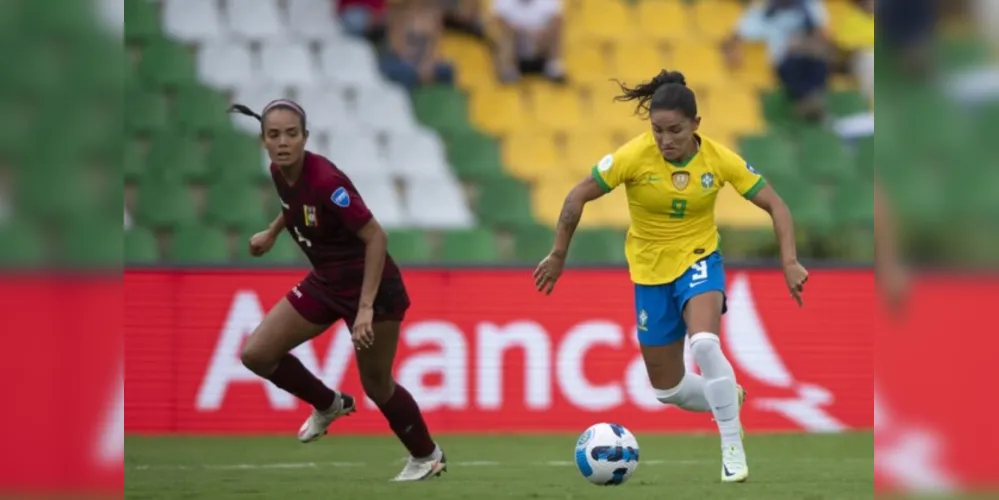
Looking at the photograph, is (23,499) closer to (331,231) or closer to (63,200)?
(63,200)

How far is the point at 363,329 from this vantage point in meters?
7.15

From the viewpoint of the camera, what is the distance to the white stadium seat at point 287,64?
15.5 m

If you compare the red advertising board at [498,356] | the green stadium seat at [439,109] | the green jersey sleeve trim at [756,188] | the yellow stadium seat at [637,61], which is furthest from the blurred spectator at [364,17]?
the green jersey sleeve trim at [756,188]

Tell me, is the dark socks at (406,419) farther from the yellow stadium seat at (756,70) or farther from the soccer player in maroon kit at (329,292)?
the yellow stadium seat at (756,70)

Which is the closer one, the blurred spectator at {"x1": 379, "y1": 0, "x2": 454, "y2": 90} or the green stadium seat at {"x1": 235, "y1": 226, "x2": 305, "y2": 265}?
the green stadium seat at {"x1": 235, "y1": 226, "x2": 305, "y2": 265}

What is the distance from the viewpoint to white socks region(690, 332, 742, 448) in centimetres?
702

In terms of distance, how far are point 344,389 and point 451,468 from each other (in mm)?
2826

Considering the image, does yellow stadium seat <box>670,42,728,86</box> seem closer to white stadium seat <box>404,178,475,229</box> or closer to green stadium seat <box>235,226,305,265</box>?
white stadium seat <box>404,178,475,229</box>

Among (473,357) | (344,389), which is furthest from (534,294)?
(344,389)

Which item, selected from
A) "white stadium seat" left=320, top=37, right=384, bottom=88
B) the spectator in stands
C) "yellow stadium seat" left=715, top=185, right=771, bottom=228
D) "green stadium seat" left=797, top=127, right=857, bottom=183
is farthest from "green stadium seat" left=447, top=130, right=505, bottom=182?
the spectator in stands

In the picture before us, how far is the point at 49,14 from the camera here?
118 cm

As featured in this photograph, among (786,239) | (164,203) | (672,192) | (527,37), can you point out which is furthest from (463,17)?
(786,239)

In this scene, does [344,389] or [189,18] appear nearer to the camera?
[344,389]

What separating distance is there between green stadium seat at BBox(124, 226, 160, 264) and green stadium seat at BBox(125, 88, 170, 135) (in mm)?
1758
